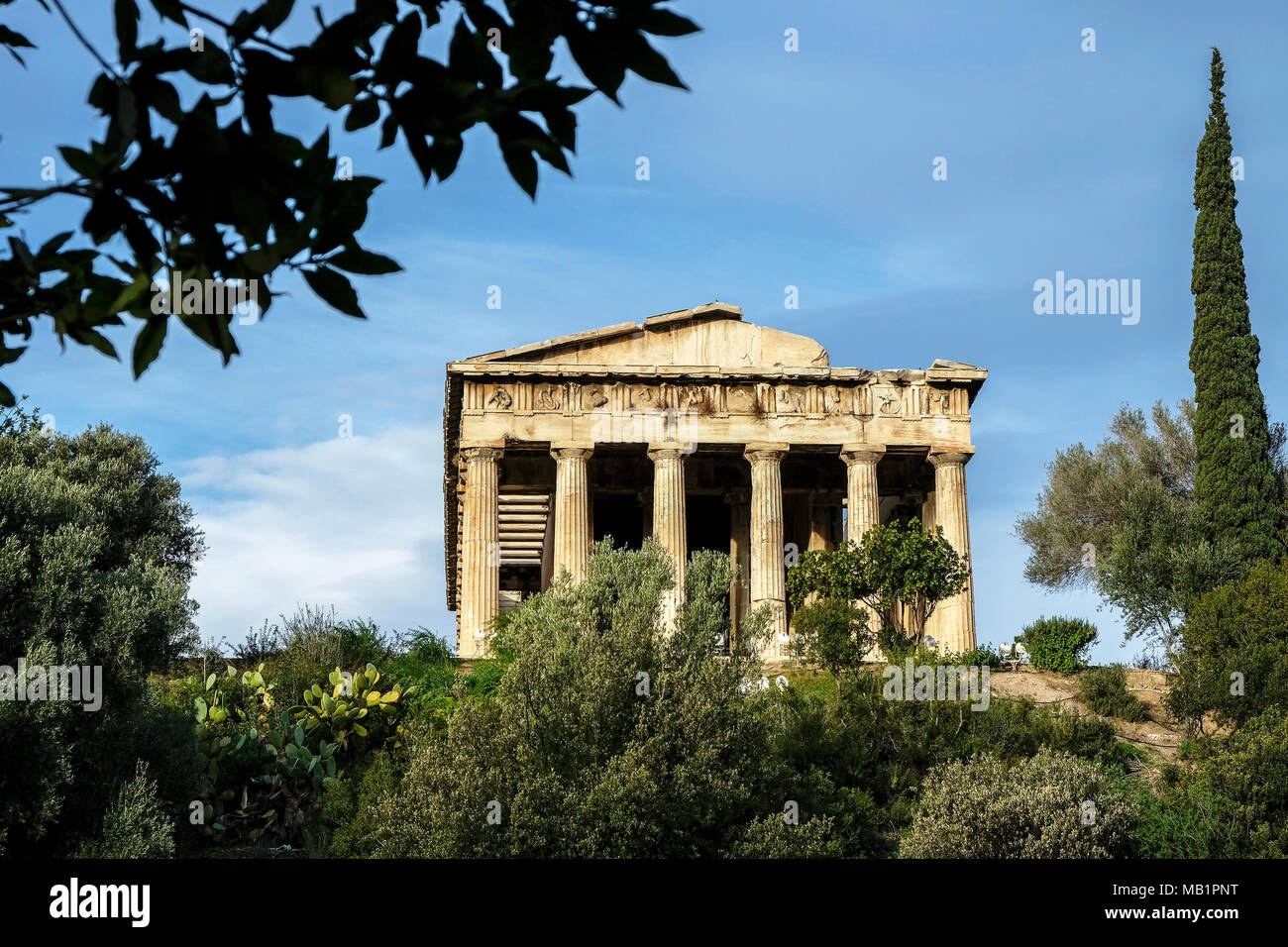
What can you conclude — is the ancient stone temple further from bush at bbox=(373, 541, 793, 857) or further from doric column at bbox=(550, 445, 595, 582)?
bush at bbox=(373, 541, 793, 857)

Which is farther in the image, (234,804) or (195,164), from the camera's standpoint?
(234,804)

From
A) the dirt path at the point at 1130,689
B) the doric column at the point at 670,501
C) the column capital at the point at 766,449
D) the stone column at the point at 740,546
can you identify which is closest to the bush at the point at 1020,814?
the dirt path at the point at 1130,689

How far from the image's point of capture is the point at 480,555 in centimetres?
3503

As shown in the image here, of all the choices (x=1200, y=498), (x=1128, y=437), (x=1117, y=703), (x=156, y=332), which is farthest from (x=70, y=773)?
(x=1128, y=437)

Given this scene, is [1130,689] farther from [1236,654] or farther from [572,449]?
[572,449]

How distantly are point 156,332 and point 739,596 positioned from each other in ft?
123

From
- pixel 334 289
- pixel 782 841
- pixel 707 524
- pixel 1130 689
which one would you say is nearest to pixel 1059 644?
pixel 1130 689

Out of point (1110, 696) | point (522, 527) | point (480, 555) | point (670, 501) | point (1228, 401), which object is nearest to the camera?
point (1110, 696)

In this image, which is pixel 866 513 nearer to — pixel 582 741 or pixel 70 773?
pixel 582 741

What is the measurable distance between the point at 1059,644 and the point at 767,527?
7.39 meters

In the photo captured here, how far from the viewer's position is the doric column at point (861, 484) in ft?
120
